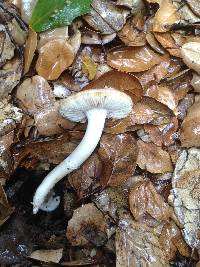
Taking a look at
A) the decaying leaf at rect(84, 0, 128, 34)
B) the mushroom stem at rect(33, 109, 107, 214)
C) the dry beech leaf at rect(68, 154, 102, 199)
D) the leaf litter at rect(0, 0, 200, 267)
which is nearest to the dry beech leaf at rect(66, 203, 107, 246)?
the leaf litter at rect(0, 0, 200, 267)

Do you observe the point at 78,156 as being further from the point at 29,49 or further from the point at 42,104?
the point at 29,49

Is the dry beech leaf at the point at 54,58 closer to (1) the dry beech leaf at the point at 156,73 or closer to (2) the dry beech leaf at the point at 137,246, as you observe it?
(1) the dry beech leaf at the point at 156,73

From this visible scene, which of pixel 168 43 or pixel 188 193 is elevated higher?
pixel 168 43

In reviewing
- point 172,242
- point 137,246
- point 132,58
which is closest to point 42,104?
point 132,58

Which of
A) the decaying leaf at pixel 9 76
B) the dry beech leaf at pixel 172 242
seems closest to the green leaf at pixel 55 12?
the decaying leaf at pixel 9 76

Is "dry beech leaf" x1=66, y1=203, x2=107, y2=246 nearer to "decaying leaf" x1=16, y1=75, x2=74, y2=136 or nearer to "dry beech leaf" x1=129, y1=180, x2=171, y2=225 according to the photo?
"dry beech leaf" x1=129, y1=180, x2=171, y2=225
